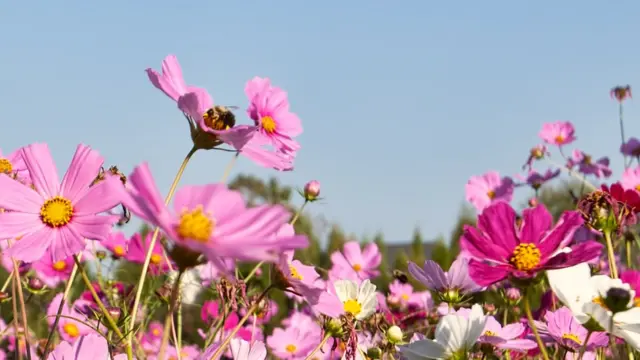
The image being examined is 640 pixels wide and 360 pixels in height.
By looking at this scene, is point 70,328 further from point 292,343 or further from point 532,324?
point 532,324

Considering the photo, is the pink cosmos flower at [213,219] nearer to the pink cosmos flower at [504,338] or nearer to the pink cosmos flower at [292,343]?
the pink cosmos flower at [504,338]

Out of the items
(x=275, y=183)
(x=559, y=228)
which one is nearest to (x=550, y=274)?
(x=559, y=228)

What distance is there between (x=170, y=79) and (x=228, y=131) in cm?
12

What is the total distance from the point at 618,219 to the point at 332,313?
428 millimetres

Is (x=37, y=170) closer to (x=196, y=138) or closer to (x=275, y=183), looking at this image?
(x=196, y=138)

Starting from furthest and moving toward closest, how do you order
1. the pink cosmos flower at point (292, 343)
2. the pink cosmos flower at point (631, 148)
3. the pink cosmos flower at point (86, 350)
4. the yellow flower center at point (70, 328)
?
the pink cosmos flower at point (631, 148), the yellow flower center at point (70, 328), the pink cosmos flower at point (292, 343), the pink cosmos flower at point (86, 350)

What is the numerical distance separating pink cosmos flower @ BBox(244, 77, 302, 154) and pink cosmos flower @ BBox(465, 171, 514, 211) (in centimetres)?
197

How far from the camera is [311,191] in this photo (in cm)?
147

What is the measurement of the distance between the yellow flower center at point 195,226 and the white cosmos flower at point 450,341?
1.19 feet

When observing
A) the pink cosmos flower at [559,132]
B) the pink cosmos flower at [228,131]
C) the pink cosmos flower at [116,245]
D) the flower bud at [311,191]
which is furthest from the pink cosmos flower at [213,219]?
the pink cosmos flower at [559,132]

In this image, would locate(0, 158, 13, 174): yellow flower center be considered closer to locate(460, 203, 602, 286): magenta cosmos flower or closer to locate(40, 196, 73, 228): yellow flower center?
locate(40, 196, 73, 228): yellow flower center

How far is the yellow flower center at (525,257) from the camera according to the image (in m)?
0.75

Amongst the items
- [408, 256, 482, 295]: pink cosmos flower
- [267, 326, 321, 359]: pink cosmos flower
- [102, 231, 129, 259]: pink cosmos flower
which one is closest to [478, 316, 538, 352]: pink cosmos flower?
[408, 256, 482, 295]: pink cosmos flower

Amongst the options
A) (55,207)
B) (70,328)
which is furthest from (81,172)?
(70,328)
